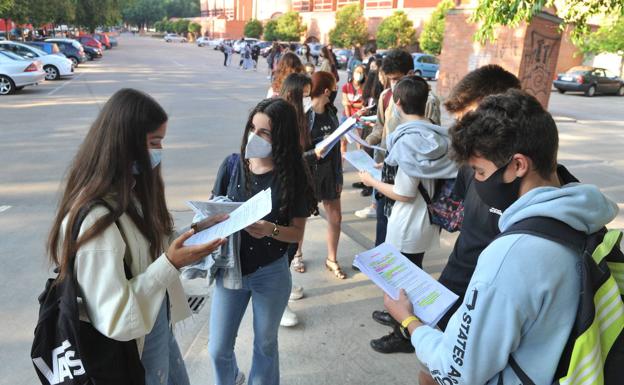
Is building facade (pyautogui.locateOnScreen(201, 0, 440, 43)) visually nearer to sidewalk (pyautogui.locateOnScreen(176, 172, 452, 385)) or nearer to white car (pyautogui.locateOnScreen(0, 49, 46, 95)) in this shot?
white car (pyautogui.locateOnScreen(0, 49, 46, 95))

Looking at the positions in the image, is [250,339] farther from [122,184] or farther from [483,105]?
[483,105]

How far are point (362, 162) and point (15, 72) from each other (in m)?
15.2

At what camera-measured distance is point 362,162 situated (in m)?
3.61

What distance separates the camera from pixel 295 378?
9.78 ft

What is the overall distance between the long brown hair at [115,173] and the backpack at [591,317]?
126 cm

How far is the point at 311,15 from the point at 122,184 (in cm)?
5626

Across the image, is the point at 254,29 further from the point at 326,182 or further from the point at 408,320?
the point at 408,320

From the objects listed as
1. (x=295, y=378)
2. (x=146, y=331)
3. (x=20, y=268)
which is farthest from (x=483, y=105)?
(x=20, y=268)

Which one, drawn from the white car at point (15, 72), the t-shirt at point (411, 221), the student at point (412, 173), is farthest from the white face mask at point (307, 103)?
the white car at point (15, 72)

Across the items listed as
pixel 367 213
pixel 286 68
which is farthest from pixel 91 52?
pixel 367 213

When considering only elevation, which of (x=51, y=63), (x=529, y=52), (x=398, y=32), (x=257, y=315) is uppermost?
(x=398, y=32)

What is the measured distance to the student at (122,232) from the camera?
1.53 meters

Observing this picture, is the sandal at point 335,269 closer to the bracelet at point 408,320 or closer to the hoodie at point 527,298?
the bracelet at point 408,320

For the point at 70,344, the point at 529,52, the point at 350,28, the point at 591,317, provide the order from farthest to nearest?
the point at 350,28
the point at 529,52
the point at 70,344
the point at 591,317
